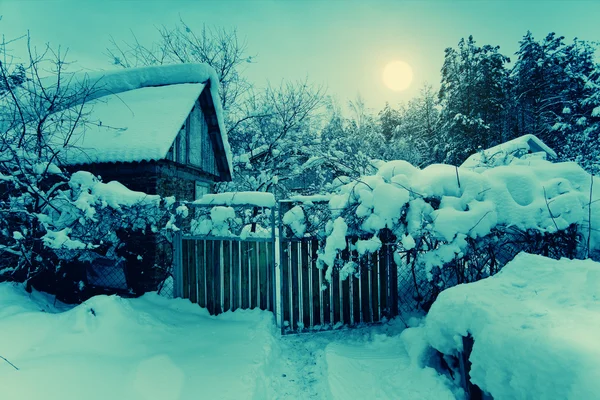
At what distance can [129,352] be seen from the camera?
360 centimetres

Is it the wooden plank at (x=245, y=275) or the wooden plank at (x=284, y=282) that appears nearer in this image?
the wooden plank at (x=284, y=282)

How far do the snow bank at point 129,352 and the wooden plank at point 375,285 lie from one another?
1.82 meters

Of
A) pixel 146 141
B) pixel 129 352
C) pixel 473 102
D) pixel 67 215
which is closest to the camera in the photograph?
pixel 129 352

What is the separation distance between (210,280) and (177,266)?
2.21 feet

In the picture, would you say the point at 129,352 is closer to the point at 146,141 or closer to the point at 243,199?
the point at 243,199

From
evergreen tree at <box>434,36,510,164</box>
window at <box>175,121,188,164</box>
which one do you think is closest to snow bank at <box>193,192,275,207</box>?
window at <box>175,121,188,164</box>

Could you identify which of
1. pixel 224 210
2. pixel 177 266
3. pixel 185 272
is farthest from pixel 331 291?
pixel 177 266

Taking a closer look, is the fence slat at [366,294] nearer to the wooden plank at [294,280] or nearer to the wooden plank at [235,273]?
the wooden plank at [294,280]

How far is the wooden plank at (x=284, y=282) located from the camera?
Result: 15.8 ft

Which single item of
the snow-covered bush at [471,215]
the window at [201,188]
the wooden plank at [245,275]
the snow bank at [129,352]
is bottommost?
the snow bank at [129,352]

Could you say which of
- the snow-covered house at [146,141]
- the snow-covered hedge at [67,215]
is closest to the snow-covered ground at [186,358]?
the snow-covered hedge at [67,215]

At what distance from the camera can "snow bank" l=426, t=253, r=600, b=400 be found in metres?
1.60

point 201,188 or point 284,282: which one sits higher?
point 201,188

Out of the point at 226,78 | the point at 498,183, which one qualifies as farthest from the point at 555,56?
the point at 498,183
